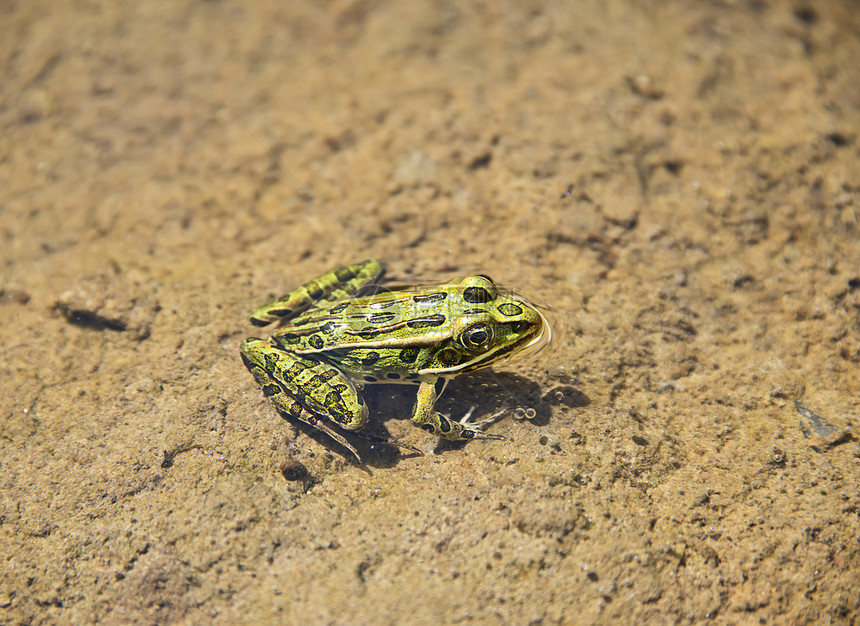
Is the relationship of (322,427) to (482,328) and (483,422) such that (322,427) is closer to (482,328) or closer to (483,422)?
(483,422)

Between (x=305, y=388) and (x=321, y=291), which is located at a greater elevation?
(x=321, y=291)

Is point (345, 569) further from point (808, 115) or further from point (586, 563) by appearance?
point (808, 115)

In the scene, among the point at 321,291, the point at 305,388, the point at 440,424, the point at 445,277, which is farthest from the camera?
the point at 445,277

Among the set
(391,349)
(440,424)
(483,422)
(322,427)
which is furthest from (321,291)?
(483,422)

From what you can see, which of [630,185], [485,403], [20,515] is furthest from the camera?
[630,185]

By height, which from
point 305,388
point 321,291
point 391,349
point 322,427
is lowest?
point 322,427

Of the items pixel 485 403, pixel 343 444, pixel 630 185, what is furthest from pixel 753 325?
pixel 343 444
